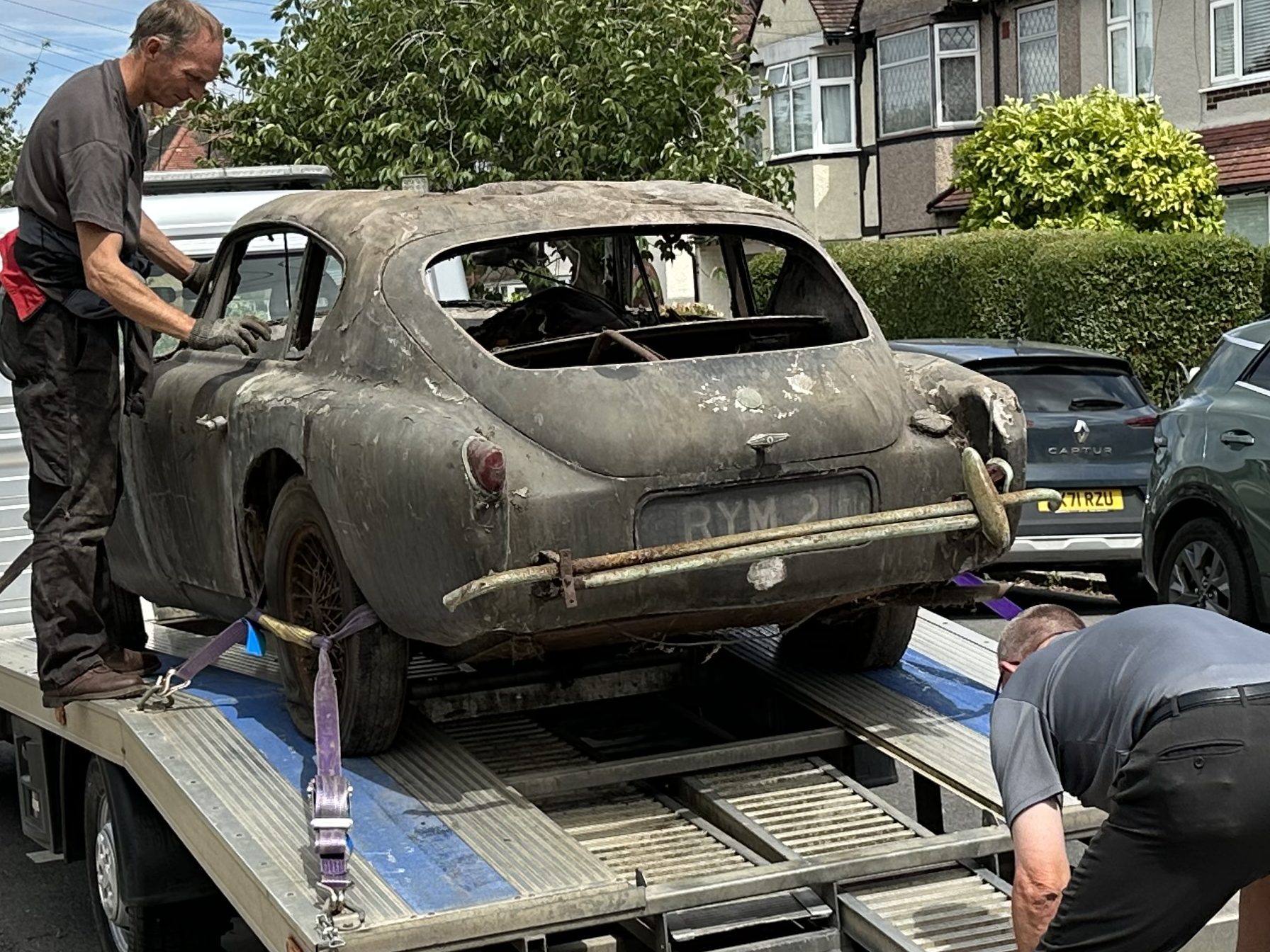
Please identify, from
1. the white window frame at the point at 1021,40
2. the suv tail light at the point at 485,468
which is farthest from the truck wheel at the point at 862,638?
the white window frame at the point at 1021,40

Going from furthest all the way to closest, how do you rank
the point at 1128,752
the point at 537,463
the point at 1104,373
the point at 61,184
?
1. the point at 1104,373
2. the point at 61,184
3. the point at 537,463
4. the point at 1128,752

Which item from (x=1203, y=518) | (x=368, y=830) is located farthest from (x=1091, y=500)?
(x=368, y=830)

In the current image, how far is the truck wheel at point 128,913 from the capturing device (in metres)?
5.74

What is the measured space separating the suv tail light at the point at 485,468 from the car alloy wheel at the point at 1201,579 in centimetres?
591

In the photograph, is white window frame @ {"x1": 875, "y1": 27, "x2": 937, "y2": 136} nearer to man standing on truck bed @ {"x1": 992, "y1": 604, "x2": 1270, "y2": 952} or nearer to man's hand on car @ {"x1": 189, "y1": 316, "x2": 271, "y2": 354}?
man's hand on car @ {"x1": 189, "y1": 316, "x2": 271, "y2": 354}

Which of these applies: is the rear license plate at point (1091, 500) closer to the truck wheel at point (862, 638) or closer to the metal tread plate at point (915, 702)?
the metal tread plate at point (915, 702)

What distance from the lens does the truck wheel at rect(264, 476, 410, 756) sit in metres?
5.42

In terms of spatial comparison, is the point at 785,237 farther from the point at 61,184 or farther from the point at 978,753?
the point at 61,184

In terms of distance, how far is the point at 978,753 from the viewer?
5.67m

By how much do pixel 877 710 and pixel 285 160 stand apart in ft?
50.4

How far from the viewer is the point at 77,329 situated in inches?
244

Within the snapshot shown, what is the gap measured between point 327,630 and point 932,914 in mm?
1984

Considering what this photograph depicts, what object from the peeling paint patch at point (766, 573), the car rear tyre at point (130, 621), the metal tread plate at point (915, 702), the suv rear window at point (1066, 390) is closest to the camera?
the peeling paint patch at point (766, 573)

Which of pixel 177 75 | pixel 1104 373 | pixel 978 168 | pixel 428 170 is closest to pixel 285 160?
pixel 428 170
